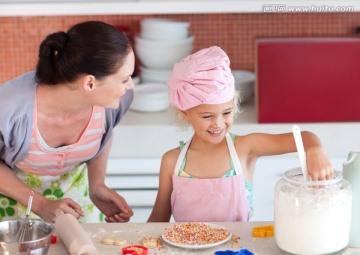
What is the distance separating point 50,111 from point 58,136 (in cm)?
10

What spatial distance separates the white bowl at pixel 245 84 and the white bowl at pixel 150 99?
322 mm

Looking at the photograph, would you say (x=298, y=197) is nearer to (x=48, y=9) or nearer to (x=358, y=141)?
(x=358, y=141)

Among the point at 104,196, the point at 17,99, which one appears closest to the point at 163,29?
the point at 104,196

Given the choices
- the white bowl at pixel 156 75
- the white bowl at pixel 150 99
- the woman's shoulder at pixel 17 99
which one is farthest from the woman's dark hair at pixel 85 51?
the white bowl at pixel 156 75

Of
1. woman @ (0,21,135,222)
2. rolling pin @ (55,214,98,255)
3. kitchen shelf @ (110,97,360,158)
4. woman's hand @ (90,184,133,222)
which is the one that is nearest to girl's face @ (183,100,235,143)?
woman @ (0,21,135,222)

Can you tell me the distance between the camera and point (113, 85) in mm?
2229

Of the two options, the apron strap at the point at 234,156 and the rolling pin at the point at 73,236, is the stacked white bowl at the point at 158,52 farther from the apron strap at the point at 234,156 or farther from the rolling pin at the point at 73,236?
the rolling pin at the point at 73,236

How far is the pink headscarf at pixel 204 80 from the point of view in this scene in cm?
219

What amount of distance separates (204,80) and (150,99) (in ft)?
4.01

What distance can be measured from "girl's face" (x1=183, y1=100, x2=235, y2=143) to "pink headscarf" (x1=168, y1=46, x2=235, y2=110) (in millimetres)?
21

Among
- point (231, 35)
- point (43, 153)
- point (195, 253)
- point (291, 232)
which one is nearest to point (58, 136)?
point (43, 153)

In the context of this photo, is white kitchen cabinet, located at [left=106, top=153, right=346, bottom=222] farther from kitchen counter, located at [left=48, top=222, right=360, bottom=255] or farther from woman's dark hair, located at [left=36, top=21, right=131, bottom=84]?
kitchen counter, located at [left=48, top=222, right=360, bottom=255]

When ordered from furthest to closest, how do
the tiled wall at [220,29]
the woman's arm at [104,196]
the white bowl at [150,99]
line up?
the tiled wall at [220,29]
the white bowl at [150,99]
the woman's arm at [104,196]

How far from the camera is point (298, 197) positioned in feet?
5.94
